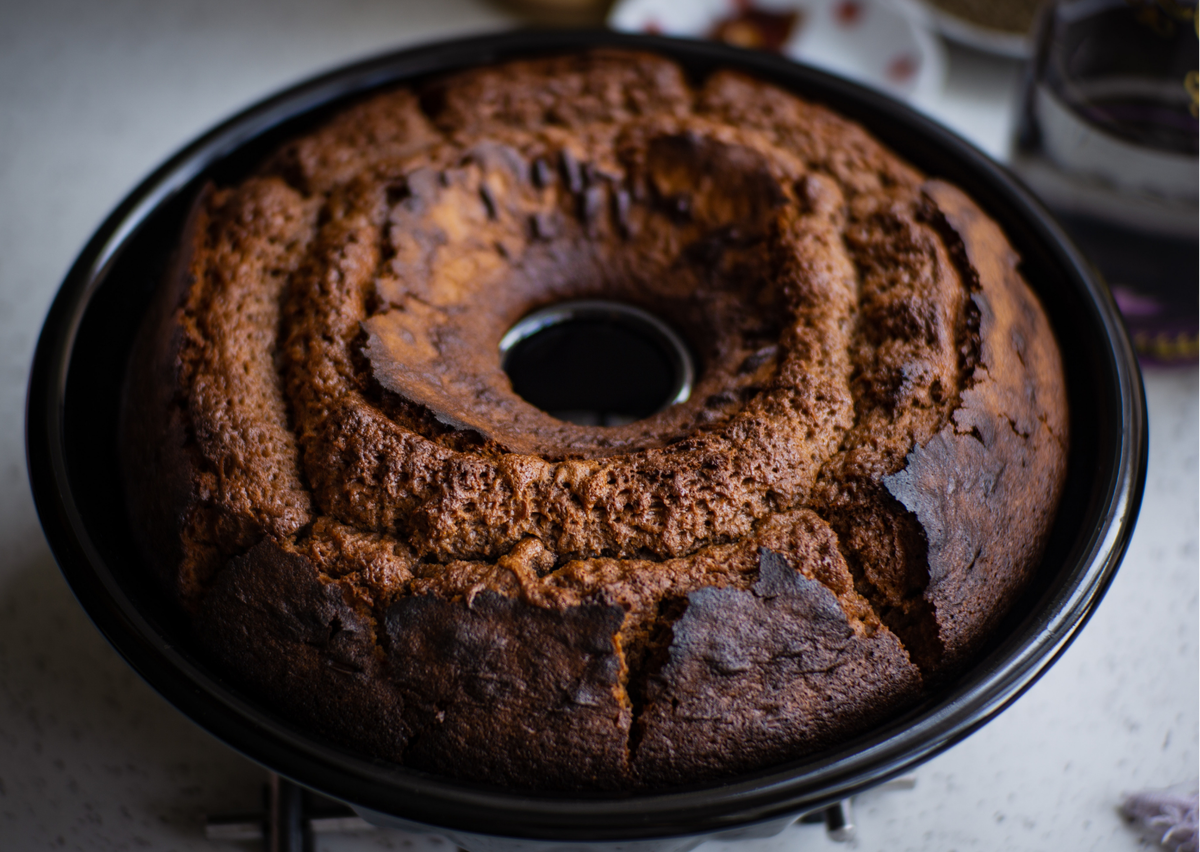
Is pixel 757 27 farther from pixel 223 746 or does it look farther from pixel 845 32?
pixel 223 746

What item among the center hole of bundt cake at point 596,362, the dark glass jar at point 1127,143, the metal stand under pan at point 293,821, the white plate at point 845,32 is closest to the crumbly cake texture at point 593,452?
the center hole of bundt cake at point 596,362

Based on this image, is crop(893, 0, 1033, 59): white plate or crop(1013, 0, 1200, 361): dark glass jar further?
crop(893, 0, 1033, 59): white plate

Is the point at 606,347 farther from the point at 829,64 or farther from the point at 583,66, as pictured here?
the point at 829,64

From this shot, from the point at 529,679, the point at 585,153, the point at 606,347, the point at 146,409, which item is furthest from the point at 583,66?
the point at 529,679

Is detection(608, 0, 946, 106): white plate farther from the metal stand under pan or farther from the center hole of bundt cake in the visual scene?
the metal stand under pan

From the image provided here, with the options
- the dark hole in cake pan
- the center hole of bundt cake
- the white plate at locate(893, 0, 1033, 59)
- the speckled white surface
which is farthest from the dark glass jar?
the center hole of bundt cake
